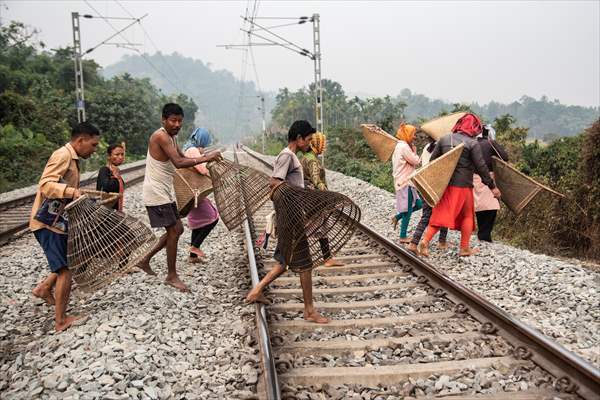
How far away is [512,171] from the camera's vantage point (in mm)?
6527

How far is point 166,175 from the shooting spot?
4922 millimetres

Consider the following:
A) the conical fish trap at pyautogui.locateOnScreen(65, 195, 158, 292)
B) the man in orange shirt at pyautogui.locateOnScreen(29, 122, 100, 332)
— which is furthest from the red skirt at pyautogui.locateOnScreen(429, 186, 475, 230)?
the man in orange shirt at pyautogui.locateOnScreen(29, 122, 100, 332)

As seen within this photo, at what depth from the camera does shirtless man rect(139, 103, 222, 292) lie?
4664 mm

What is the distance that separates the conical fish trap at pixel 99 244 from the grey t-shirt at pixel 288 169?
4.47 ft

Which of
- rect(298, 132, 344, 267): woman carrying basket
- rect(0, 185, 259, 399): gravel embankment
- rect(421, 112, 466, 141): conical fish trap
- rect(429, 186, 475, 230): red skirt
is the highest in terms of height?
rect(421, 112, 466, 141): conical fish trap

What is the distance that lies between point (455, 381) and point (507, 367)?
43 centimetres

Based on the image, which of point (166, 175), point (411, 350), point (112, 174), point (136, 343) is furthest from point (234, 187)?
point (411, 350)

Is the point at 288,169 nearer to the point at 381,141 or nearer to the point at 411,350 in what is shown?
the point at 411,350

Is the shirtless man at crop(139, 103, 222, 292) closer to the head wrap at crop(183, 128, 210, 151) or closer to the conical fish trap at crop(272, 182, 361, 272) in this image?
the head wrap at crop(183, 128, 210, 151)

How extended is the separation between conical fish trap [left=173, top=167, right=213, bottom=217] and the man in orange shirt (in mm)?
1614

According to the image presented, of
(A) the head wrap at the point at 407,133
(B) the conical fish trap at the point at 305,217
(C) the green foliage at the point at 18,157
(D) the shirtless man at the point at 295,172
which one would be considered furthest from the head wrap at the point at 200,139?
(C) the green foliage at the point at 18,157

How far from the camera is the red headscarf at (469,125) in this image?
19.8 ft

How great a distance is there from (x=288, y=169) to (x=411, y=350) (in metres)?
1.74

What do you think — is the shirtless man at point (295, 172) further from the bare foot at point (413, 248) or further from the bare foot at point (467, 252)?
the bare foot at point (467, 252)
